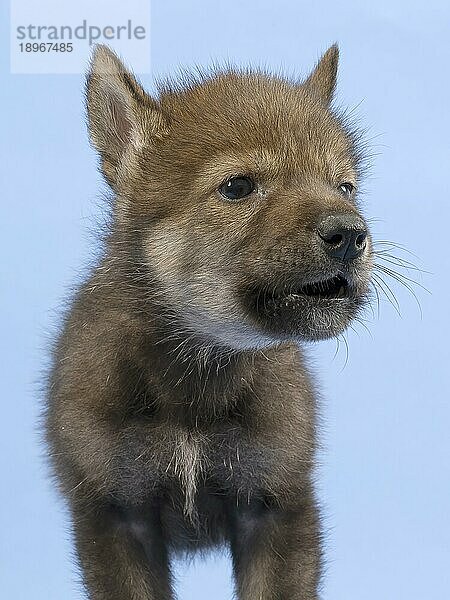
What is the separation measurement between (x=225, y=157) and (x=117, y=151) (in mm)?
556

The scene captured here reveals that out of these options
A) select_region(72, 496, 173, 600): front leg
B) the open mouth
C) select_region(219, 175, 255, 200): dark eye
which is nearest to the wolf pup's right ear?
select_region(219, 175, 255, 200): dark eye

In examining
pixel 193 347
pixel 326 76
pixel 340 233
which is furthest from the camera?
pixel 326 76

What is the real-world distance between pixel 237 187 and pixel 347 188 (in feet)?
1.73

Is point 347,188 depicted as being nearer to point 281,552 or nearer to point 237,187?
point 237,187

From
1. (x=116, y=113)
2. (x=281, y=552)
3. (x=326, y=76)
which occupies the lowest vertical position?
(x=281, y=552)

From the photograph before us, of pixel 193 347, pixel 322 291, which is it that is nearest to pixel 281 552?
pixel 193 347

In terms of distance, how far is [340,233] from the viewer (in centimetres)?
462

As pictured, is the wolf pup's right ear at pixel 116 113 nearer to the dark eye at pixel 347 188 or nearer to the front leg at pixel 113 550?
the dark eye at pixel 347 188

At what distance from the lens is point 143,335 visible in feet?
17.2

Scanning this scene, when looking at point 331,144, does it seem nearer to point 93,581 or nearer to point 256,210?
point 256,210

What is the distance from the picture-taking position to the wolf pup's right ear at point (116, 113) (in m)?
5.25

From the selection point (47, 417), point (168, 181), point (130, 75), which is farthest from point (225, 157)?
point (47, 417)

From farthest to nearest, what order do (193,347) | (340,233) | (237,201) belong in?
1. (193,347)
2. (237,201)
3. (340,233)

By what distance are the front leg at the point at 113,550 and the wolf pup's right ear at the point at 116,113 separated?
4.24 ft
